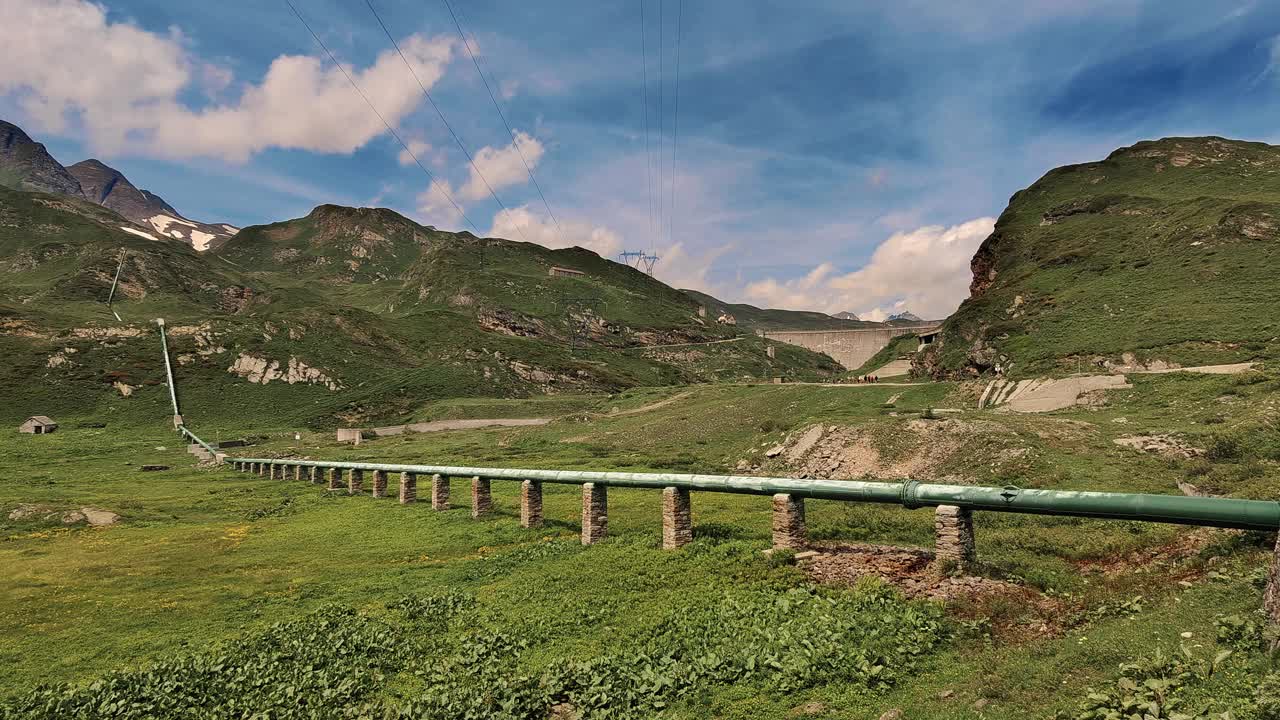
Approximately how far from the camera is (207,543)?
97.0ft

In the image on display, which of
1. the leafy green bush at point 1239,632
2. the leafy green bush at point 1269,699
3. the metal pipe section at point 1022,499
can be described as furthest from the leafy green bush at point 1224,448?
the leafy green bush at point 1269,699

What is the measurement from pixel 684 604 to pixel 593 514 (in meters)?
8.89

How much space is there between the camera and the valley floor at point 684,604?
11141 mm

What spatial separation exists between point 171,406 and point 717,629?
128 metres

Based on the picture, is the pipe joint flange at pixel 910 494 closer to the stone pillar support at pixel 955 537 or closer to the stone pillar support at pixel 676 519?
the stone pillar support at pixel 955 537

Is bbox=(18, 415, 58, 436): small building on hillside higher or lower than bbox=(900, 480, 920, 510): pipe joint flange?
higher

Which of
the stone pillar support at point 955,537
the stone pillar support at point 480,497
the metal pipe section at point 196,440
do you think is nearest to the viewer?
the stone pillar support at point 955,537

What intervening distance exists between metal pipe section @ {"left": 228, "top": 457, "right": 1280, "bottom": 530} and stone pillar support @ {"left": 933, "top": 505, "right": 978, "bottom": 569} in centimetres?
28

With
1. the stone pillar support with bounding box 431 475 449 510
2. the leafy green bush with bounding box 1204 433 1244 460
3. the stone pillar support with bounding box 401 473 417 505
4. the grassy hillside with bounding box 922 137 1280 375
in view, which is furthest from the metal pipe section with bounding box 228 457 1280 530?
the grassy hillside with bounding box 922 137 1280 375

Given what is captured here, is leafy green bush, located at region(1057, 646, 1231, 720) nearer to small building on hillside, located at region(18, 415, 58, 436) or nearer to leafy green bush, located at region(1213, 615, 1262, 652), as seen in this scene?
leafy green bush, located at region(1213, 615, 1262, 652)

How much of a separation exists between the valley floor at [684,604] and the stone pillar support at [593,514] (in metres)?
1.05

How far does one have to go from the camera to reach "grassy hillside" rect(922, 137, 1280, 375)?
5538 centimetres

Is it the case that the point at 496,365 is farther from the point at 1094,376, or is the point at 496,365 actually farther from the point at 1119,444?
the point at 1119,444

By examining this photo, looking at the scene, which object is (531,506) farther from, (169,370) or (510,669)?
(169,370)
